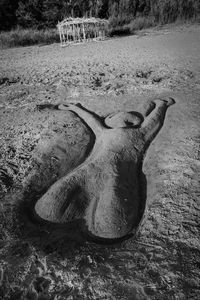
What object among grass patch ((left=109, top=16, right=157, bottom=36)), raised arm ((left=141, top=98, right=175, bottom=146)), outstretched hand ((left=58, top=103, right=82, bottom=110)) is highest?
grass patch ((left=109, top=16, right=157, bottom=36))

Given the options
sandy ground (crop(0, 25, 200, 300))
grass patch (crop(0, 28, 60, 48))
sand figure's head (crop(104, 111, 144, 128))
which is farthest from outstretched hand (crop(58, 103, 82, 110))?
grass patch (crop(0, 28, 60, 48))

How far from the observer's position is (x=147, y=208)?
214cm

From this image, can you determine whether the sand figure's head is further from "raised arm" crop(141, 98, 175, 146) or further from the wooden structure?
the wooden structure

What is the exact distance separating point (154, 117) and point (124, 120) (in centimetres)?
40

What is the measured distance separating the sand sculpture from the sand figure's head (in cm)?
5

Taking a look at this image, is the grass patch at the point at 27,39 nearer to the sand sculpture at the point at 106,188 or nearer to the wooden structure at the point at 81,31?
the wooden structure at the point at 81,31

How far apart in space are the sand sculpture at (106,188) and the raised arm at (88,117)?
3.2 inches

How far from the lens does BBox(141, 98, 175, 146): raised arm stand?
10.6 ft

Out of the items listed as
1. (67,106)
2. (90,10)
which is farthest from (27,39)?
(67,106)

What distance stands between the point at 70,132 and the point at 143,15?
13113 mm

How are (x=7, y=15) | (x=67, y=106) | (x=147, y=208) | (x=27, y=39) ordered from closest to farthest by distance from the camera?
(x=147, y=208)
(x=67, y=106)
(x=27, y=39)
(x=7, y=15)

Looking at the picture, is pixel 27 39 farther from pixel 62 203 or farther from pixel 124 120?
pixel 62 203

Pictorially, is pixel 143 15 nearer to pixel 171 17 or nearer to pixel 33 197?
pixel 171 17

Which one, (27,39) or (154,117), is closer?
(154,117)
